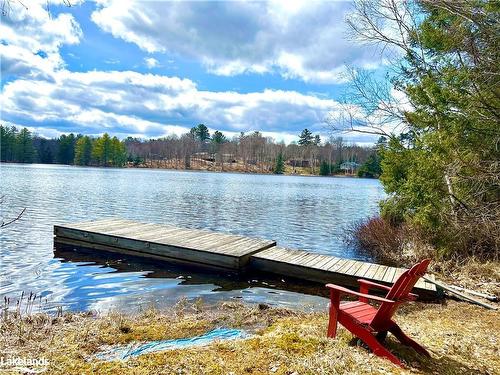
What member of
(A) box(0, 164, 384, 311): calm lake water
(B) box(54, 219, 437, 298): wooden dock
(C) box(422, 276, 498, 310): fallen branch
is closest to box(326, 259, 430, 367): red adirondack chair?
(A) box(0, 164, 384, 311): calm lake water

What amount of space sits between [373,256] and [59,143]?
3792 inches

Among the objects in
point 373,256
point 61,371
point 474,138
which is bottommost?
point 373,256

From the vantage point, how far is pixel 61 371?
3.53 metres

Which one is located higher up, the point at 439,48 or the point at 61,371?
the point at 439,48

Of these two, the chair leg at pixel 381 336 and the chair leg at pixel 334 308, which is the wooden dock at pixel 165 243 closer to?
the chair leg at pixel 334 308

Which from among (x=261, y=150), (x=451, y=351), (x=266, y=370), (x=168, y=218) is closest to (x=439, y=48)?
(x=451, y=351)

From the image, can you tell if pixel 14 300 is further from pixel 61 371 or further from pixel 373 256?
pixel 373 256

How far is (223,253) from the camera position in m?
9.02

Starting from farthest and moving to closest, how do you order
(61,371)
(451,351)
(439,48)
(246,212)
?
(246,212), (439,48), (451,351), (61,371)

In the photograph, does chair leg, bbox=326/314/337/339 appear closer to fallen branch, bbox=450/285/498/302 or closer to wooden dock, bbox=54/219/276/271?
fallen branch, bbox=450/285/498/302

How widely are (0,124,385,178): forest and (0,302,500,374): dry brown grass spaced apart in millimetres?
82080

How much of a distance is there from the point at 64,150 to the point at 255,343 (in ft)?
322

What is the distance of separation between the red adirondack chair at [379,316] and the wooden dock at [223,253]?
3643mm

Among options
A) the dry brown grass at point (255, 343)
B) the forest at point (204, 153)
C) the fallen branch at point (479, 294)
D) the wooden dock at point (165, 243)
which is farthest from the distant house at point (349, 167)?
the dry brown grass at point (255, 343)
